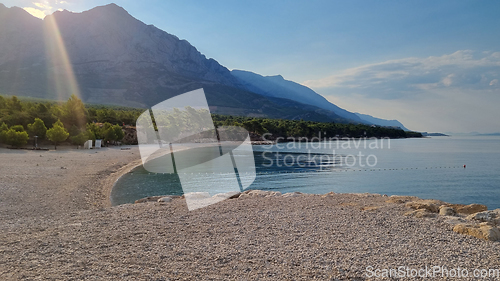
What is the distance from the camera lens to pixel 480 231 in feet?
21.0

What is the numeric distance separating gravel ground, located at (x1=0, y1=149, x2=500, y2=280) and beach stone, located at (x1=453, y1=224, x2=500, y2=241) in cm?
22

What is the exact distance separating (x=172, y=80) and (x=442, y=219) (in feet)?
561

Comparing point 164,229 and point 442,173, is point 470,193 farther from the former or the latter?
point 164,229

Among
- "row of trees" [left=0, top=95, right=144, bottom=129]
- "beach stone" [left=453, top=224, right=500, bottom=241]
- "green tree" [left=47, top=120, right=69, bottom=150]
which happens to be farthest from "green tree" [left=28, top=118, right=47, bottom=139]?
"beach stone" [left=453, top=224, right=500, bottom=241]

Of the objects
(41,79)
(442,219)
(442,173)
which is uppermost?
(41,79)

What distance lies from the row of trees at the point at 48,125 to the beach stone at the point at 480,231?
4060 centimetres

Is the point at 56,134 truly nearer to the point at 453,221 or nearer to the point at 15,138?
the point at 15,138

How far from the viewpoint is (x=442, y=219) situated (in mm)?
7746

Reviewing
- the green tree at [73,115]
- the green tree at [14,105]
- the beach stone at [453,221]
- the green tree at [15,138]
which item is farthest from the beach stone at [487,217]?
the green tree at [14,105]

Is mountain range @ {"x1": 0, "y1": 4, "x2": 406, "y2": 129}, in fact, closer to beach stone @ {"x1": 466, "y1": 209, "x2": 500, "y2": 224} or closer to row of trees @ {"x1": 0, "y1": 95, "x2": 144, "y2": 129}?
row of trees @ {"x1": 0, "y1": 95, "x2": 144, "y2": 129}

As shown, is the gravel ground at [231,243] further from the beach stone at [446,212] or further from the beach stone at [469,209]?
the beach stone at [469,209]

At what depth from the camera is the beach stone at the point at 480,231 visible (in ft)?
20.4

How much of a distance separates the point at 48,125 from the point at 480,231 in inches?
2033

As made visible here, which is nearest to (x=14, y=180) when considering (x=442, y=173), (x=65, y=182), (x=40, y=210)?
(x=65, y=182)
